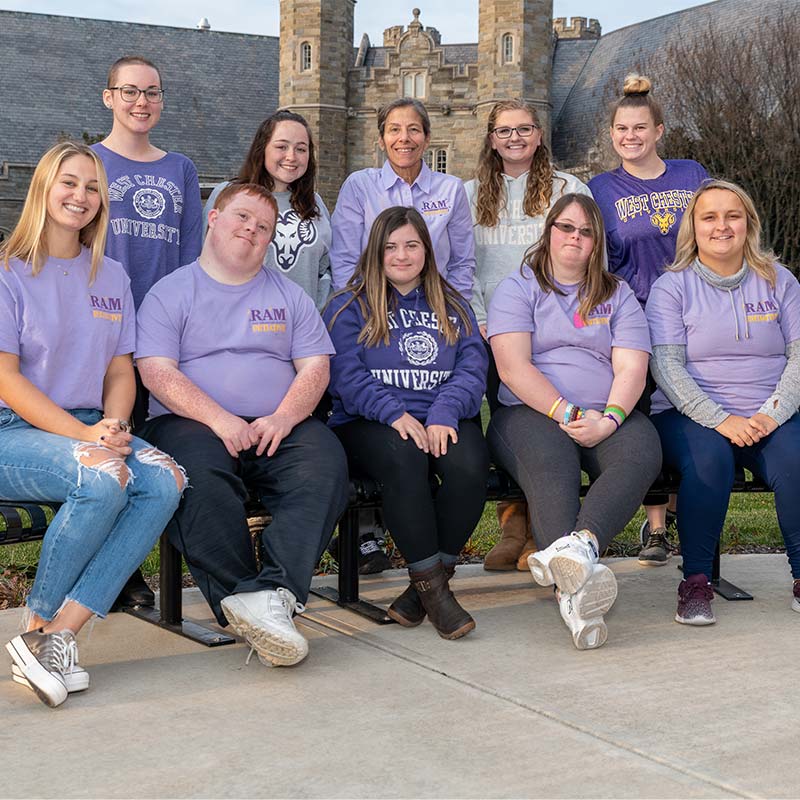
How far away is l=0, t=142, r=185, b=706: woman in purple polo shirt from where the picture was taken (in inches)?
141

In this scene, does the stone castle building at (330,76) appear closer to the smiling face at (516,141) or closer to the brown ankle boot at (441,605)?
the smiling face at (516,141)

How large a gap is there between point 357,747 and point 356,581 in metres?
1.57

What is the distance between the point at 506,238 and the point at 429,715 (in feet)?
8.56

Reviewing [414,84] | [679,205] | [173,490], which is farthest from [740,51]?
[173,490]

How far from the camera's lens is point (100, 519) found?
360 centimetres

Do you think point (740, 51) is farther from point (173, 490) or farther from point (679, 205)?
point (173, 490)

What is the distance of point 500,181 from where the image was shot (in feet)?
17.6

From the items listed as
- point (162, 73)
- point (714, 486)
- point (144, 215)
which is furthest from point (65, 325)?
point (162, 73)

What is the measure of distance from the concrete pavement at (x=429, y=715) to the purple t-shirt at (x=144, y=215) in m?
1.40

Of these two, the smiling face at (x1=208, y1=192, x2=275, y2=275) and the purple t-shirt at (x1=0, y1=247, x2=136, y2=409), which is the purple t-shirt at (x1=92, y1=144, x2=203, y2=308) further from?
the purple t-shirt at (x1=0, y1=247, x2=136, y2=409)

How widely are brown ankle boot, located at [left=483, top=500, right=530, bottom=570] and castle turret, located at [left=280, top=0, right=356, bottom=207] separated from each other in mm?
31794

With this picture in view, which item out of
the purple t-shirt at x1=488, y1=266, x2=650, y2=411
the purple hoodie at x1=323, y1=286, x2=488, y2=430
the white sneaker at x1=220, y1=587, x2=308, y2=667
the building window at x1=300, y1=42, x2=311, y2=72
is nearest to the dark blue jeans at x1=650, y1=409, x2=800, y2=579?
the purple t-shirt at x1=488, y1=266, x2=650, y2=411

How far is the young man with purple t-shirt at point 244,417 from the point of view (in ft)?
12.8

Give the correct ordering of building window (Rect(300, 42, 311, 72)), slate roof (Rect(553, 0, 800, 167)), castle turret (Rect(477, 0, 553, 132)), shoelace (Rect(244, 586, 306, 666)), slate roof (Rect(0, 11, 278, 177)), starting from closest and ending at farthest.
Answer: shoelace (Rect(244, 586, 306, 666)) < slate roof (Rect(553, 0, 800, 167)) < castle turret (Rect(477, 0, 553, 132)) < building window (Rect(300, 42, 311, 72)) < slate roof (Rect(0, 11, 278, 177))
